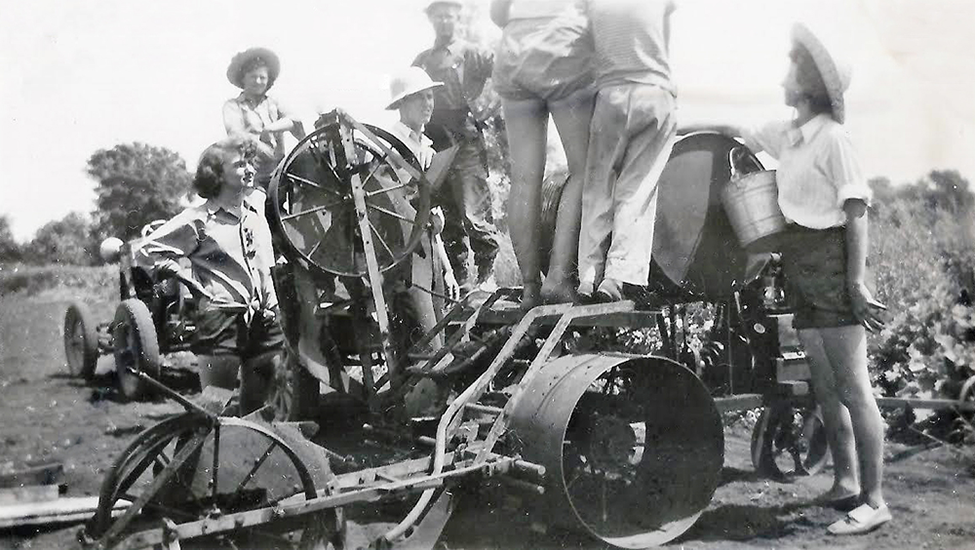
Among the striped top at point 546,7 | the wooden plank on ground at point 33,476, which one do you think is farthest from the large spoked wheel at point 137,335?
the striped top at point 546,7

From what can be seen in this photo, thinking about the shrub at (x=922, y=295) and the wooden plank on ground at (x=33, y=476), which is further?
the shrub at (x=922, y=295)

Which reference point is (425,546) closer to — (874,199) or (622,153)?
(622,153)

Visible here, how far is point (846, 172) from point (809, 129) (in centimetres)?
29

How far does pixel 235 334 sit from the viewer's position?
16.8ft

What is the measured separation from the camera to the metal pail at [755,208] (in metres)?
4.34

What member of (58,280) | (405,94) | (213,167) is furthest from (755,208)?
(58,280)

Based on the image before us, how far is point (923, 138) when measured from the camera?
4.19 metres

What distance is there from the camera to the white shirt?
13.3 feet

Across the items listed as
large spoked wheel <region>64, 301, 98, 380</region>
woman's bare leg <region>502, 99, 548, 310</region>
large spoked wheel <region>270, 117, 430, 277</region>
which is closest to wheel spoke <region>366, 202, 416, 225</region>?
large spoked wheel <region>270, 117, 430, 277</region>

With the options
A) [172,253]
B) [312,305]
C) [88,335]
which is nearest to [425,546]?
[312,305]

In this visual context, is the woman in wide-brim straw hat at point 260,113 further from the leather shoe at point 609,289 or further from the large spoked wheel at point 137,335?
the leather shoe at point 609,289

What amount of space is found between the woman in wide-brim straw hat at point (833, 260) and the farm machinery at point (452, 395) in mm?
444

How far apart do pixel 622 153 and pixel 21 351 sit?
3.31 metres

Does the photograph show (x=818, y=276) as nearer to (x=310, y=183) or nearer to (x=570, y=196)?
(x=570, y=196)
